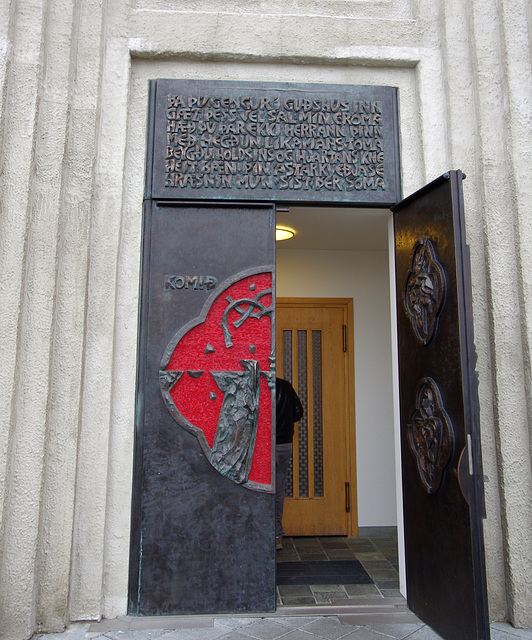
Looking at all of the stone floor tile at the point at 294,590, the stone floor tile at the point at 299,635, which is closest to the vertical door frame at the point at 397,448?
the stone floor tile at the point at 294,590

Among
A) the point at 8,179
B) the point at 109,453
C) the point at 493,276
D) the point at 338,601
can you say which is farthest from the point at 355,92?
the point at 338,601

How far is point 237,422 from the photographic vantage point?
11.3 feet

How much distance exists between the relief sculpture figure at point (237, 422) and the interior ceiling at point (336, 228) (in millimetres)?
1444

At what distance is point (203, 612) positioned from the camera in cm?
330

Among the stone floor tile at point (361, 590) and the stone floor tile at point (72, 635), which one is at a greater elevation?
the stone floor tile at point (72, 635)

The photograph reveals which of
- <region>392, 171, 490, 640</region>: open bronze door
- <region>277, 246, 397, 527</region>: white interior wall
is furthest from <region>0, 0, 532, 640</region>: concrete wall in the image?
<region>277, 246, 397, 527</region>: white interior wall

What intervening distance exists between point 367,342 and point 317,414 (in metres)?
0.95

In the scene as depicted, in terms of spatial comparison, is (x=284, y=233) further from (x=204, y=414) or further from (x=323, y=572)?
(x=323, y=572)

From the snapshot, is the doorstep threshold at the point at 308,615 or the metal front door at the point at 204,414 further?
the metal front door at the point at 204,414

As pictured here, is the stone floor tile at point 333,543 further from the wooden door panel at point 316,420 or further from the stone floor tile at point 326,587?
the stone floor tile at point 326,587

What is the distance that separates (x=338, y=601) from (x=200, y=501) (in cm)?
121

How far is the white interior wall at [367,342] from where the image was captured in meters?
5.56

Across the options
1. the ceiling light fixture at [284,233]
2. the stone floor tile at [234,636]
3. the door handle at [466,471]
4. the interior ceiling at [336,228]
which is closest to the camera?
the door handle at [466,471]

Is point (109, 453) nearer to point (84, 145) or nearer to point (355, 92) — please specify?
point (84, 145)
